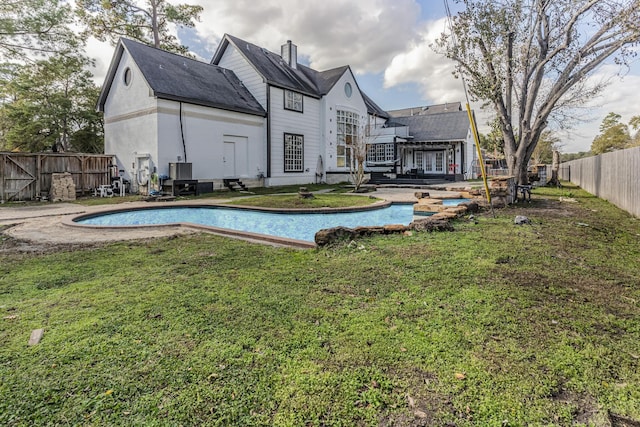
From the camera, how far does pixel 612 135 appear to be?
4412 cm

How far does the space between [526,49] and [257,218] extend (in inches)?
416

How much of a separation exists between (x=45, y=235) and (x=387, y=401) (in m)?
A: 7.35

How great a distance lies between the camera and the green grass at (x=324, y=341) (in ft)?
5.79

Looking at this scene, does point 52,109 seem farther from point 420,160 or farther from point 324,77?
point 420,160

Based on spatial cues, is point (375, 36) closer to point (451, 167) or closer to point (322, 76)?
point (322, 76)

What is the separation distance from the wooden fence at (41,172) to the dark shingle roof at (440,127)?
72.1 ft

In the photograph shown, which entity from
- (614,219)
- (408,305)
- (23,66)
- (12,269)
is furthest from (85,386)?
(23,66)

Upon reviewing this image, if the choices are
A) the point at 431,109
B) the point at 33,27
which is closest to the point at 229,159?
the point at 33,27

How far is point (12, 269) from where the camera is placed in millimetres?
4273

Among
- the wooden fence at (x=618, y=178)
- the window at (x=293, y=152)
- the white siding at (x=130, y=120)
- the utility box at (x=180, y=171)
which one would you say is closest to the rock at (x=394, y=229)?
the wooden fence at (x=618, y=178)

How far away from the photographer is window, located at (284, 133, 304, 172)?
20547mm

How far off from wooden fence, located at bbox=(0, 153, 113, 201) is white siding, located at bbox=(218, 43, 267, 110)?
8.55 meters

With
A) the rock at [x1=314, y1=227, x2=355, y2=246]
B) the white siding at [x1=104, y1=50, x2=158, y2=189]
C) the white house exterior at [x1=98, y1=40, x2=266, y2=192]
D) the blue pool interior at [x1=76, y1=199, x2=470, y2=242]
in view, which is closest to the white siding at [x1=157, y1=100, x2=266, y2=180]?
the white house exterior at [x1=98, y1=40, x2=266, y2=192]

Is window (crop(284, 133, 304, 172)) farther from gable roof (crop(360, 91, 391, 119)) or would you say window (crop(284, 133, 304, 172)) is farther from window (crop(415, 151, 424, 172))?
window (crop(415, 151, 424, 172))
